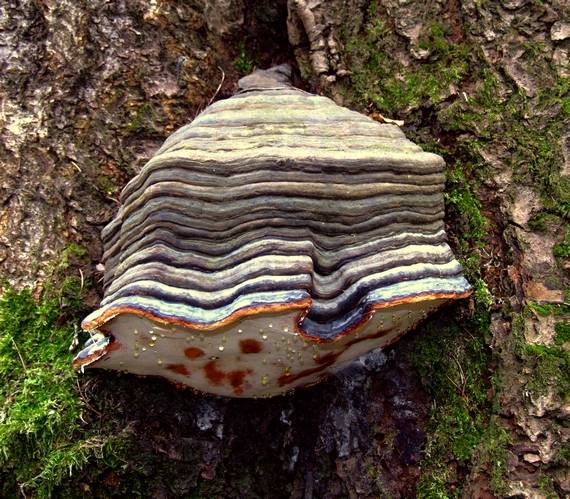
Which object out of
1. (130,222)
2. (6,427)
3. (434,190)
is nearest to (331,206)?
(434,190)

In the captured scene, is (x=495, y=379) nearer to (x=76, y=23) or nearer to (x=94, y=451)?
(x=94, y=451)

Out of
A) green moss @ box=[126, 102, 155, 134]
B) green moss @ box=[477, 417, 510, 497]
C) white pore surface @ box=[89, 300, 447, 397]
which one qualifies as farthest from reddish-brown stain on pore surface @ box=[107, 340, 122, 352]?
green moss @ box=[477, 417, 510, 497]

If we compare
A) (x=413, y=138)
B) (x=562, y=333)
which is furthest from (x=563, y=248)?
(x=413, y=138)

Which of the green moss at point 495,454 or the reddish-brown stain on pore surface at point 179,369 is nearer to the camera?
the green moss at point 495,454

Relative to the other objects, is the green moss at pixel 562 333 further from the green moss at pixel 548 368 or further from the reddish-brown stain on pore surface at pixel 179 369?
the reddish-brown stain on pore surface at pixel 179 369

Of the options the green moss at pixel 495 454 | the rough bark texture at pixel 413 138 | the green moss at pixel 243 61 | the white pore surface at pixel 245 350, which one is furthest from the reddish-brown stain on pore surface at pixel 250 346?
the green moss at pixel 243 61

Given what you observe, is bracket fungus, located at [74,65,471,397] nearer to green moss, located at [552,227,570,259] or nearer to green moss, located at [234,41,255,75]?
green moss, located at [552,227,570,259]

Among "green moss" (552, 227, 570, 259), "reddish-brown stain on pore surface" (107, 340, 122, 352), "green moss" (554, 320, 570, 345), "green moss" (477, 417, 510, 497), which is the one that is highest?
"reddish-brown stain on pore surface" (107, 340, 122, 352)
